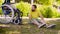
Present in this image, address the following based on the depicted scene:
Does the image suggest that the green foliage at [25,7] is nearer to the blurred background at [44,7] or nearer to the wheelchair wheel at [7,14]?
the blurred background at [44,7]

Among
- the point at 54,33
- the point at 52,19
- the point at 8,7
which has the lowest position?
the point at 54,33

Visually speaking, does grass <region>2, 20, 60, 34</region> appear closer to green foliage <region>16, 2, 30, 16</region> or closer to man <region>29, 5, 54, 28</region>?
man <region>29, 5, 54, 28</region>

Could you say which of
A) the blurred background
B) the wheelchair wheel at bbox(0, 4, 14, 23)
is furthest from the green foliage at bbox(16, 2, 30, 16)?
the wheelchair wheel at bbox(0, 4, 14, 23)

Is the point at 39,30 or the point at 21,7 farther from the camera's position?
the point at 21,7

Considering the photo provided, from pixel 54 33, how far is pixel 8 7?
0.86 metres

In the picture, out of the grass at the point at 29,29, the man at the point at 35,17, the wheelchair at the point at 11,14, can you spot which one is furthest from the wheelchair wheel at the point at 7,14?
the man at the point at 35,17

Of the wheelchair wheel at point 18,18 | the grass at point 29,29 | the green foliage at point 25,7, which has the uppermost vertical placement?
the green foliage at point 25,7

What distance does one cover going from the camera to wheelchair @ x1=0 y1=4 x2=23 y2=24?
254 centimetres

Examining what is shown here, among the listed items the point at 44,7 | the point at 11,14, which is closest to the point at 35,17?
the point at 44,7

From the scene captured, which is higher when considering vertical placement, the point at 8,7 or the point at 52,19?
the point at 8,7

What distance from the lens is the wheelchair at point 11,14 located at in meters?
2.54

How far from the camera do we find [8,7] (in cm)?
257

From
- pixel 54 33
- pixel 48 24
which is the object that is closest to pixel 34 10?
pixel 48 24

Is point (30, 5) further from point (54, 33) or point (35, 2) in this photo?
point (54, 33)
